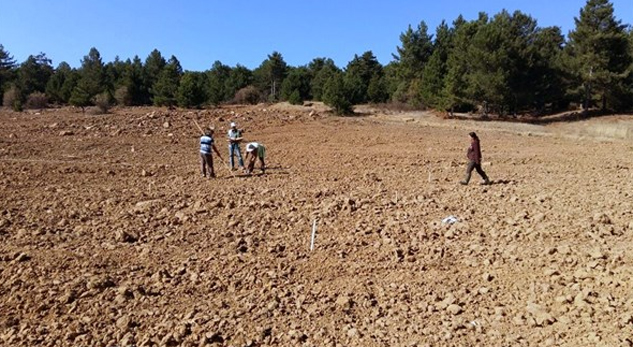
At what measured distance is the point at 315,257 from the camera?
22.2 feet

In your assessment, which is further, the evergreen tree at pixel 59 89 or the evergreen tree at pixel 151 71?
the evergreen tree at pixel 151 71

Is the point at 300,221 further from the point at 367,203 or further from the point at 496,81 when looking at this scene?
the point at 496,81

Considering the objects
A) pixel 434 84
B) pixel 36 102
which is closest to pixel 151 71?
pixel 36 102

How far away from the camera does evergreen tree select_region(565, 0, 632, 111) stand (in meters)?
35.0

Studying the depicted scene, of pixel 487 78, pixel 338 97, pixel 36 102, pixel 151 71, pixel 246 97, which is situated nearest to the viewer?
pixel 487 78

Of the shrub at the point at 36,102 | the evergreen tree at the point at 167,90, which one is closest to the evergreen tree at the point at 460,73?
the evergreen tree at the point at 167,90

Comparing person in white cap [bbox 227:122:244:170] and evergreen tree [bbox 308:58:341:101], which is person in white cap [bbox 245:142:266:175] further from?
evergreen tree [bbox 308:58:341:101]

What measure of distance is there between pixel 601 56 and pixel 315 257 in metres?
36.8

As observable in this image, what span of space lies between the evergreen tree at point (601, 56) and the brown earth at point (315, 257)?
26631 mm

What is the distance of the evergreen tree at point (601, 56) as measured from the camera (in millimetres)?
35031

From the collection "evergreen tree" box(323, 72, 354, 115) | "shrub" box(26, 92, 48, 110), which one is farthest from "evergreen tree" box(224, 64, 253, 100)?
"evergreen tree" box(323, 72, 354, 115)

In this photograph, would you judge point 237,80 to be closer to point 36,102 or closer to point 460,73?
point 36,102

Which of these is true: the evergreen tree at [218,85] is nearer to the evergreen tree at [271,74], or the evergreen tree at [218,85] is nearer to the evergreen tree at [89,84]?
the evergreen tree at [271,74]

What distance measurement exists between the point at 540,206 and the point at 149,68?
61.6 m
